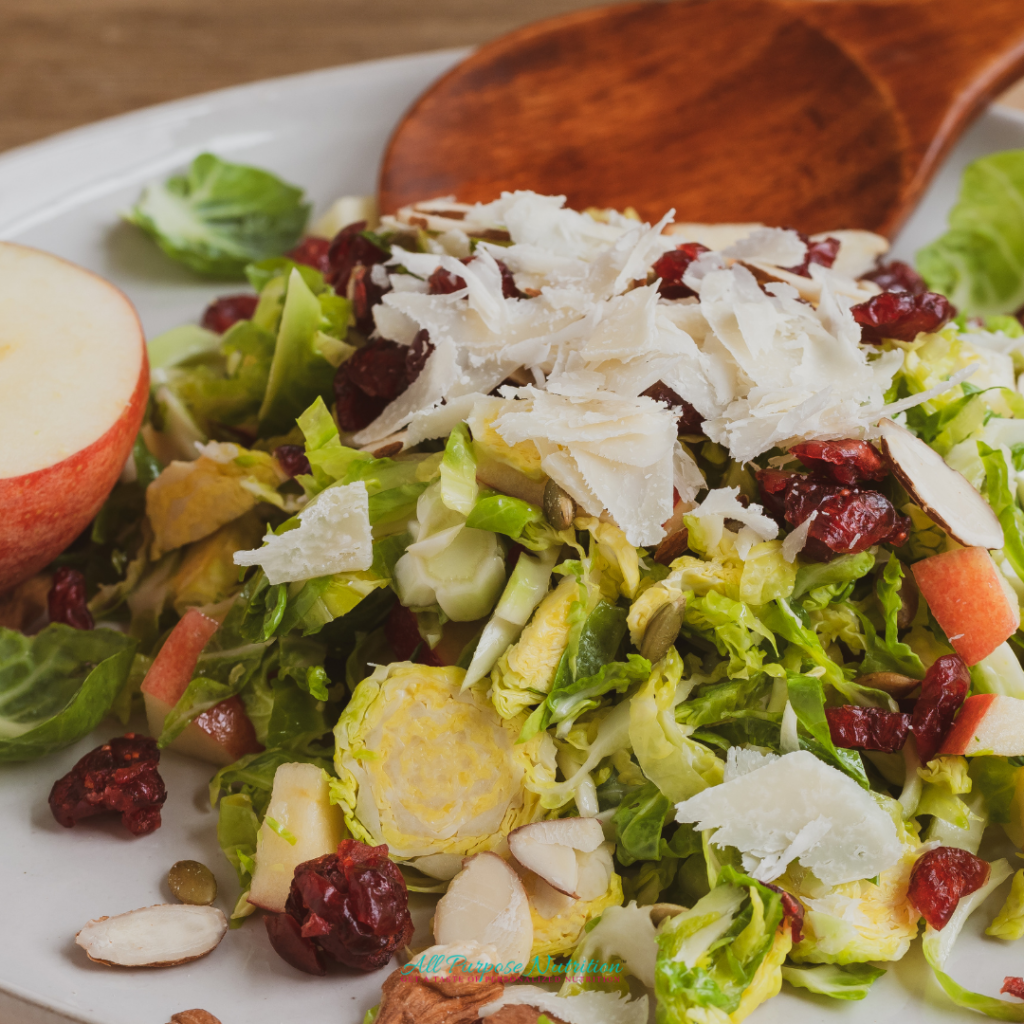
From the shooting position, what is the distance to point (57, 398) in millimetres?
2137

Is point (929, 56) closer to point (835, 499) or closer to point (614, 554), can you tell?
point (835, 499)

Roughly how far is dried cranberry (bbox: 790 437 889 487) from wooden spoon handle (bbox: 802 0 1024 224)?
152cm

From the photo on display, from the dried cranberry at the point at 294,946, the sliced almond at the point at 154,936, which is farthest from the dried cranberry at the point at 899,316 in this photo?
the sliced almond at the point at 154,936

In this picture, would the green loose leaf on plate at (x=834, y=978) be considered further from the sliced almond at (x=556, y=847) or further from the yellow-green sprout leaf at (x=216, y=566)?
the yellow-green sprout leaf at (x=216, y=566)

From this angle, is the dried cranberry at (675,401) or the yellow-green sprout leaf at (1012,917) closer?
the yellow-green sprout leaf at (1012,917)

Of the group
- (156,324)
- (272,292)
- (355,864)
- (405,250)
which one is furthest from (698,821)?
(156,324)

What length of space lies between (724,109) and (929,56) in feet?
2.14

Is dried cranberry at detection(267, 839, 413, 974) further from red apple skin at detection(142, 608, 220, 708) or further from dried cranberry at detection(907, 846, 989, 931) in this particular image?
dried cranberry at detection(907, 846, 989, 931)

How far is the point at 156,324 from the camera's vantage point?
308 centimetres

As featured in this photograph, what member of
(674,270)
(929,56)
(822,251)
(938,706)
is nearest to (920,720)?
(938,706)

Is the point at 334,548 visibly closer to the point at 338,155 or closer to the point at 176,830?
the point at 176,830

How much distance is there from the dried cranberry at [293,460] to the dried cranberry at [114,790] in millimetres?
630

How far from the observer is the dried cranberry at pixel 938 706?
1843 mm

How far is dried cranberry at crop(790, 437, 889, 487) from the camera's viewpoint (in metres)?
1.86
